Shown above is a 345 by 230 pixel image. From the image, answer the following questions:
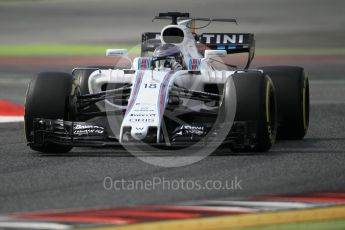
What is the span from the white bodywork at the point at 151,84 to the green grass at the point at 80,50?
14.3m

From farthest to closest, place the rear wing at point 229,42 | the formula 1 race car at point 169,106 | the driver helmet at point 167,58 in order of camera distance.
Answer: the rear wing at point 229,42 < the driver helmet at point 167,58 < the formula 1 race car at point 169,106

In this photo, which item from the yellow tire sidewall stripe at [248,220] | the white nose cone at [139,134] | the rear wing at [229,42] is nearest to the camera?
the yellow tire sidewall stripe at [248,220]

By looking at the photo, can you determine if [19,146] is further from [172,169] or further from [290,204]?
[290,204]

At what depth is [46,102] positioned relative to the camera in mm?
12391

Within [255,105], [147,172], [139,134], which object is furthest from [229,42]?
[147,172]

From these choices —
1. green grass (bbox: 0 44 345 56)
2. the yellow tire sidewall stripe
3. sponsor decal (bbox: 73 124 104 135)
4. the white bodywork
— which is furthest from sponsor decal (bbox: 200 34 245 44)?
green grass (bbox: 0 44 345 56)

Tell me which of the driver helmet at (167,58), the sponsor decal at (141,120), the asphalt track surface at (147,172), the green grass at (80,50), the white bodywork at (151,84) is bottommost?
the green grass at (80,50)

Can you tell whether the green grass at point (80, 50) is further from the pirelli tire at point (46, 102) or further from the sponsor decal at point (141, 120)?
the sponsor decal at point (141, 120)

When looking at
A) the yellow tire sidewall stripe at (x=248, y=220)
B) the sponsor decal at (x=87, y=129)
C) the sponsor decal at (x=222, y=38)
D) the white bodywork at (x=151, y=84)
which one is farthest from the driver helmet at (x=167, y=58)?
the yellow tire sidewall stripe at (x=248, y=220)

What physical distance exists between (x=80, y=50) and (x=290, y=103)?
16.6 metres

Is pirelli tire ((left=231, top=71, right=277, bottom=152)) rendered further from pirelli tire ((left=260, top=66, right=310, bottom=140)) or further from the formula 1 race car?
pirelli tire ((left=260, top=66, right=310, bottom=140))

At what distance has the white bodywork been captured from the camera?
39.1ft

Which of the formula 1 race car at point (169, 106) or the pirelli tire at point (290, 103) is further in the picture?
the pirelli tire at point (290, 103)

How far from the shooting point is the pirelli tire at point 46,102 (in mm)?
12367
